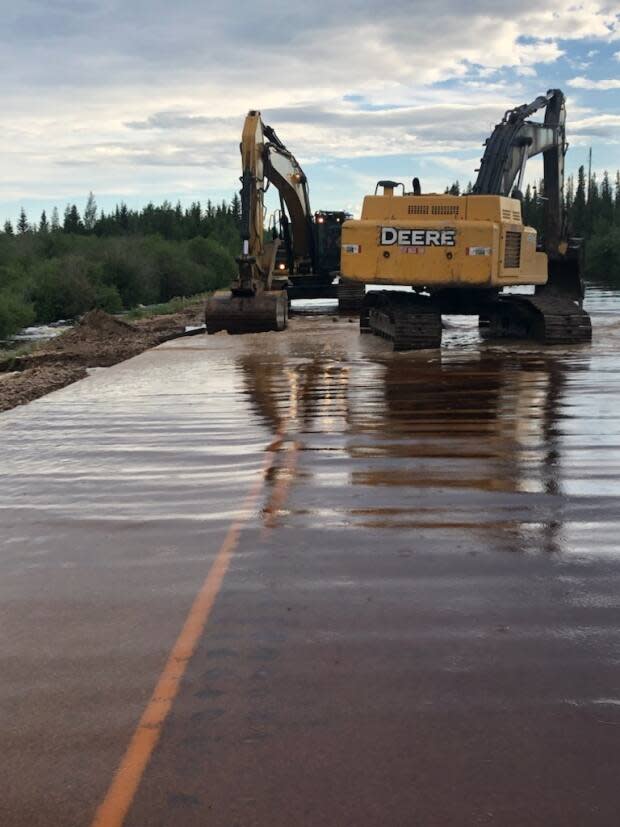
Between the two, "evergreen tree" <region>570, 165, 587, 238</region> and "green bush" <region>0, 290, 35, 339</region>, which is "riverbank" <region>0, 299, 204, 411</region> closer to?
"green bush" <region>0, 290, 35, 339</region>

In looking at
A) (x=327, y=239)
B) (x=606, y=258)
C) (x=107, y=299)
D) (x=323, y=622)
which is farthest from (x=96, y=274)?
(x=606, y=258)

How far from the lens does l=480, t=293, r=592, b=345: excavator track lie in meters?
19.6

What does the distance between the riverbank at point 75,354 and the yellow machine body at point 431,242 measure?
17.2 ft

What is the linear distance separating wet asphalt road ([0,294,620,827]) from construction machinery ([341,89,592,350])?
8964 mm

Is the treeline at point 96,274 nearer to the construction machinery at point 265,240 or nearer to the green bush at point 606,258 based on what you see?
the construction machinery at point 265,240

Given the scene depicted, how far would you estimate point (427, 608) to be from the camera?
15.9 feet

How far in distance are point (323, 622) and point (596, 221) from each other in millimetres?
141861

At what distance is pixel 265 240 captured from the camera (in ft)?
86.3

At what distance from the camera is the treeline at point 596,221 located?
3971 inches

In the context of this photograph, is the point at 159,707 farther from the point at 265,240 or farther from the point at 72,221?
the point at 72,221

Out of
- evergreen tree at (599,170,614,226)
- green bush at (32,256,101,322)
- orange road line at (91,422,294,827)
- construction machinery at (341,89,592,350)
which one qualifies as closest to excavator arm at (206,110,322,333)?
construction machinery at (341,89,592,350)

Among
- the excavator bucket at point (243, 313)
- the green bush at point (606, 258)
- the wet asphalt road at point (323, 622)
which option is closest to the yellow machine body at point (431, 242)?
the excavator bucket at point (243, 313)

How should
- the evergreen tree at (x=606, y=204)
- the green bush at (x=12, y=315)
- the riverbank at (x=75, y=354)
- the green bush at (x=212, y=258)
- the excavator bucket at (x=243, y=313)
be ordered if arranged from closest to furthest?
the riverbank at (x=75, y=354), the excavator bucket at (x=243, y=313), the green bush at (x=12, y=315), the green bush at (x=212, y=258), the evergreen tree at (x=606, y=204)

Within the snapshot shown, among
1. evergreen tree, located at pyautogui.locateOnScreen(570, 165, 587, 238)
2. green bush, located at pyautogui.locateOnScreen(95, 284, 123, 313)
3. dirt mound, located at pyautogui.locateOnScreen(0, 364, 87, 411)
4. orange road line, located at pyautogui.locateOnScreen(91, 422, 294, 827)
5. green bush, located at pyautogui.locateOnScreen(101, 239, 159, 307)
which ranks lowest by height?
orange road line, located at pyautogui.locateOnScreen(91, 422, 294, 827)
